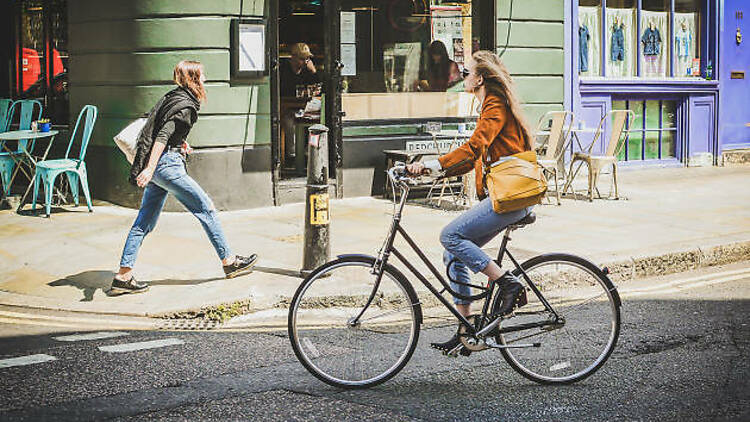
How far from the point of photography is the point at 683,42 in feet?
54.2

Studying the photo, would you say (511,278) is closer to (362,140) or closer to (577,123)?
(362,140)

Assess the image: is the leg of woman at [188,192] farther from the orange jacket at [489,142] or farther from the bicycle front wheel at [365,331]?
the orange jacket at [489,142]

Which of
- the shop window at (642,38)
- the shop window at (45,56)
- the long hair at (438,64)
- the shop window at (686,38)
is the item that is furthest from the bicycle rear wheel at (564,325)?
the shop window at (686,38)

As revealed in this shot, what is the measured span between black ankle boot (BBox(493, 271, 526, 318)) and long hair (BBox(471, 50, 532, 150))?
2.53 feet

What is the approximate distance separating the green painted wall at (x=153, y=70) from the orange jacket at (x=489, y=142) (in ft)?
22.2

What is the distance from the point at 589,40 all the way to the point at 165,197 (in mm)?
9337

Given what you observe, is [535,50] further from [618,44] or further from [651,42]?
[651,42]

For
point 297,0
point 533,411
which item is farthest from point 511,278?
point 297,0

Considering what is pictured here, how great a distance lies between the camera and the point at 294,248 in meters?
9.27

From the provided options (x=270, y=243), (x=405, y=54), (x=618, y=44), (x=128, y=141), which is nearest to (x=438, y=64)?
(x=405, y=54)

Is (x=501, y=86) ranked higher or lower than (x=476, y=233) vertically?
higher

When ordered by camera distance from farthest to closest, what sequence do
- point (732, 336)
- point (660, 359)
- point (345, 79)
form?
point (345, 79), point (732, 336), point (660, 359)

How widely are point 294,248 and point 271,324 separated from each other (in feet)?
7.95

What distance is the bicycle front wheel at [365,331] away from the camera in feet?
16.5
